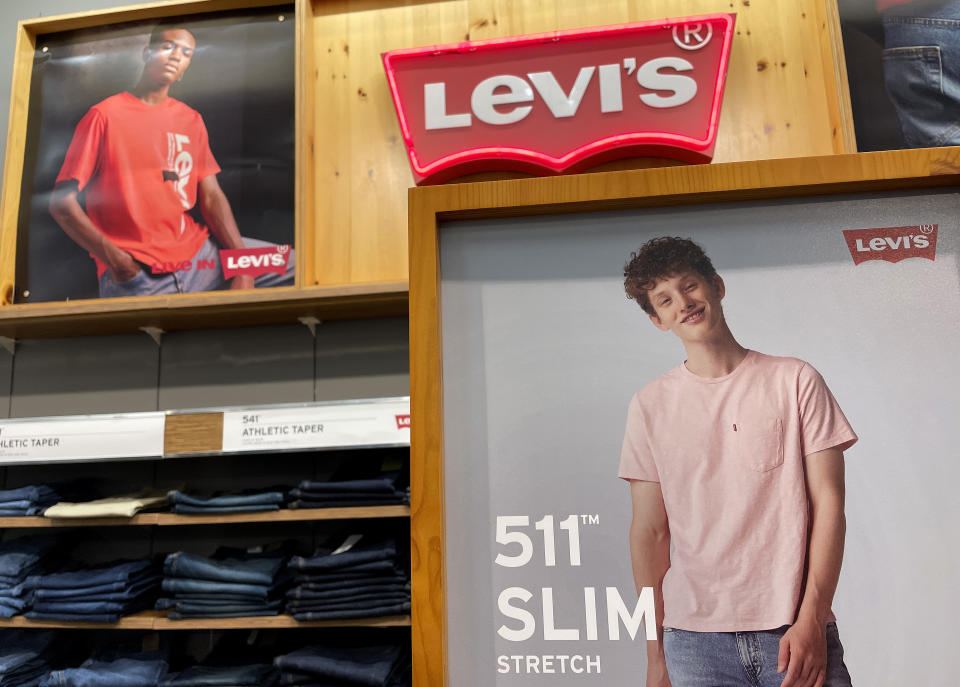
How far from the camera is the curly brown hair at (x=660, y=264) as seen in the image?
68cm

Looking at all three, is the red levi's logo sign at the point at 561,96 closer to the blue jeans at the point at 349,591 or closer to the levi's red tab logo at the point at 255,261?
the levi's red tab logo at the point at 255,261

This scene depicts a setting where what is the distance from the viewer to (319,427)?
2.05m

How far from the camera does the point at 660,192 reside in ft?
2.22

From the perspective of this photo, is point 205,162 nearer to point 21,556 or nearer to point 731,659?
point 21,556

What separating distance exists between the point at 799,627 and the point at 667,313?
0.30 m

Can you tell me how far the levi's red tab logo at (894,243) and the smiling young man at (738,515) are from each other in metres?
0.13

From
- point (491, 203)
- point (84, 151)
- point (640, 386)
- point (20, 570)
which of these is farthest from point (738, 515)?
point (84, 151)

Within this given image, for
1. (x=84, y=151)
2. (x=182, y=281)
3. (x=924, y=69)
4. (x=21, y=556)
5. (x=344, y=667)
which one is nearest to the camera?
(x=344, y=667)

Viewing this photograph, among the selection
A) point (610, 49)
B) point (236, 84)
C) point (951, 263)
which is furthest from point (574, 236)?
point (236, 84)

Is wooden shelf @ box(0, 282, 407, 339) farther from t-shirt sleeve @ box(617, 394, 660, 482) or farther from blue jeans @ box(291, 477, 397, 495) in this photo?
t-shirt sleeve @ box(617, 394, 660, 482)

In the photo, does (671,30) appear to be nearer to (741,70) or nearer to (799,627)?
(741,70)

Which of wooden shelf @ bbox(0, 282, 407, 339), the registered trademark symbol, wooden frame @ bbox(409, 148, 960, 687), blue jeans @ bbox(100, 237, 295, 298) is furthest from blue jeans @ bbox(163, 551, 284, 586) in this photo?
the registered trademark symbol

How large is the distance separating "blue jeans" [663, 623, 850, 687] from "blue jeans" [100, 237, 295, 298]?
6.59ft

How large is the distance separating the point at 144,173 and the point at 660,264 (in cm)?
230
